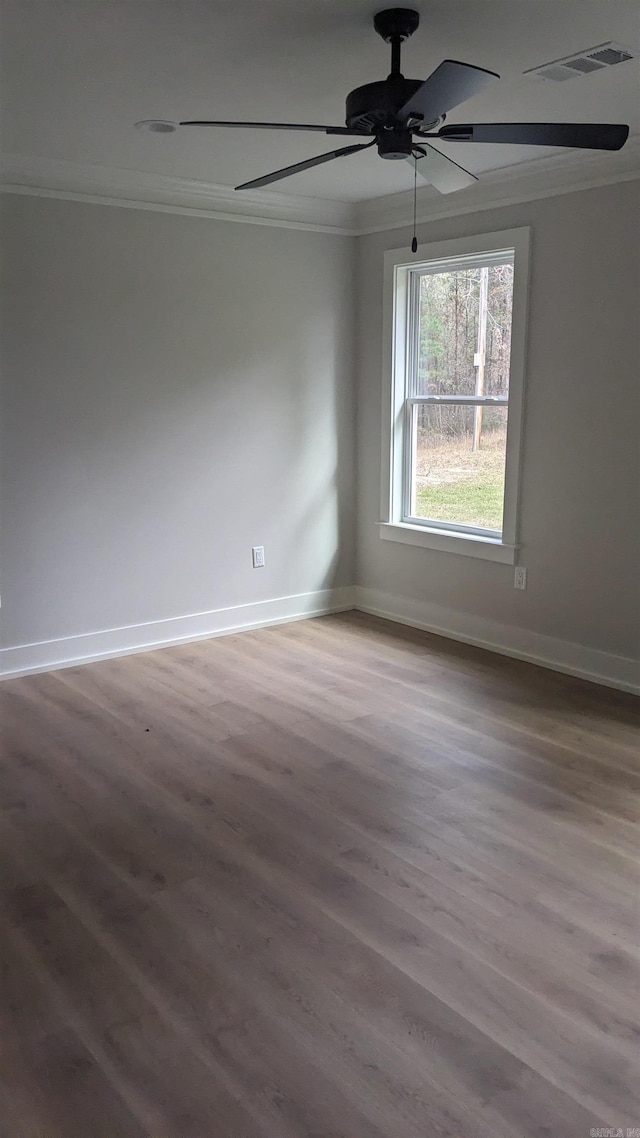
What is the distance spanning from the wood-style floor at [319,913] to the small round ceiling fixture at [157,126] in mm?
2427

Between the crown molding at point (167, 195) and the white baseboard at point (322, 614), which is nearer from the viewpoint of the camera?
the crown molding at point (167, 195)

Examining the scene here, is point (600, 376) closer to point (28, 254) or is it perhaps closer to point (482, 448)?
point (482, 448)

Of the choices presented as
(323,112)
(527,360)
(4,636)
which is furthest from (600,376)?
(4,636)

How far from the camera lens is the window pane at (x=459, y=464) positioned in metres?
4.62

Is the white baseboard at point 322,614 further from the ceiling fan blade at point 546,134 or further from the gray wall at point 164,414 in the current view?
the ceiling fan blade at point 546,134

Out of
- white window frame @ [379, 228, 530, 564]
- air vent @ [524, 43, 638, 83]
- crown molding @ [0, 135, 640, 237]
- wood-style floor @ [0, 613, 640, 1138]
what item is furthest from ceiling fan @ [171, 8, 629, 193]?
wood-style floor @ [0, 613, 640, 1138]

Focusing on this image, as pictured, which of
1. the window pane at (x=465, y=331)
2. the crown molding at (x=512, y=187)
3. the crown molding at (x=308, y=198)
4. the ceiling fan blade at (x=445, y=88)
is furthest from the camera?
the window pane at (x=465, y=331)

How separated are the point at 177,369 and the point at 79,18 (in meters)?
2.23

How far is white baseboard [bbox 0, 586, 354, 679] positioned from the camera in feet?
14.2

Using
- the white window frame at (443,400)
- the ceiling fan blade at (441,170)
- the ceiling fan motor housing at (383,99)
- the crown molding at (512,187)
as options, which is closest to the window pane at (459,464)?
the white window frame at (443,400)

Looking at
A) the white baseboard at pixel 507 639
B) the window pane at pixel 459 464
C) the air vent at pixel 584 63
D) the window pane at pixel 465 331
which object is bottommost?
the white baseboard at pixel 507 639

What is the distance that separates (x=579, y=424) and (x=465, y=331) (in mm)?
982

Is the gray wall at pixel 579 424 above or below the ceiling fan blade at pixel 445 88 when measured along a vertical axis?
below

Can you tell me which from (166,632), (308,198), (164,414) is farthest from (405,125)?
(166,632)
